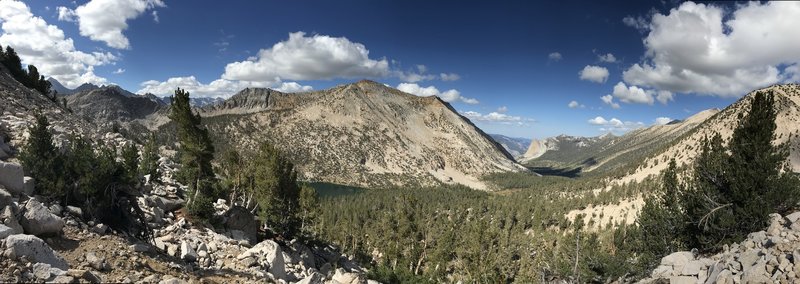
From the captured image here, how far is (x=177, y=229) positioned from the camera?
2941 centimetres

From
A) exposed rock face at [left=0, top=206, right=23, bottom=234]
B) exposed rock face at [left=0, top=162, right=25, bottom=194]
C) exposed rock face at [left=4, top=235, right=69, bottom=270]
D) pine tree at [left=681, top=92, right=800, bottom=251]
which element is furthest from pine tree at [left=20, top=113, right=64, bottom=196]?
pine tree at [left=681, top=92, right=800, bottom=251]

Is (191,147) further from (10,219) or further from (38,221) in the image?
(10,219)

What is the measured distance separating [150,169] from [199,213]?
33.1 feet

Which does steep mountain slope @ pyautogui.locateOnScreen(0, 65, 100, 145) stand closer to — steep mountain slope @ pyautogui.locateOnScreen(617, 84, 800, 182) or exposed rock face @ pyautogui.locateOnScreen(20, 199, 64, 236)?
exposed rock face @ pyautogui.locateOnScreen(20, 199, 64, 236)

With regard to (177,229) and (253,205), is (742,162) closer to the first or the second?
(177,229)

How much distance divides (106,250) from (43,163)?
415 inches

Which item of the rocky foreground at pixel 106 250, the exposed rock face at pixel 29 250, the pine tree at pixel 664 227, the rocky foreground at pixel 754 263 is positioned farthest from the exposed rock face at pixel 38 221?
the pine tree at pixel 664 227

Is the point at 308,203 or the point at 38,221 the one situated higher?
the point at 38,221

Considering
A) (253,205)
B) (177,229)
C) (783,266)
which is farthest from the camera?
(253,205)

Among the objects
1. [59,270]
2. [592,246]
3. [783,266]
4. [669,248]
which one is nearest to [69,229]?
[59,270]

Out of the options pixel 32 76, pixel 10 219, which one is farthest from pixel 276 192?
pixel 32 76

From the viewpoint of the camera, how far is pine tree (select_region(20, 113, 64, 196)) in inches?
877

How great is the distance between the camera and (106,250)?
57.9 ft

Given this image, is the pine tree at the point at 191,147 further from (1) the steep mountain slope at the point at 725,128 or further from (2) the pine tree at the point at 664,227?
(1) the steep mountain slope at the point at 725,128
